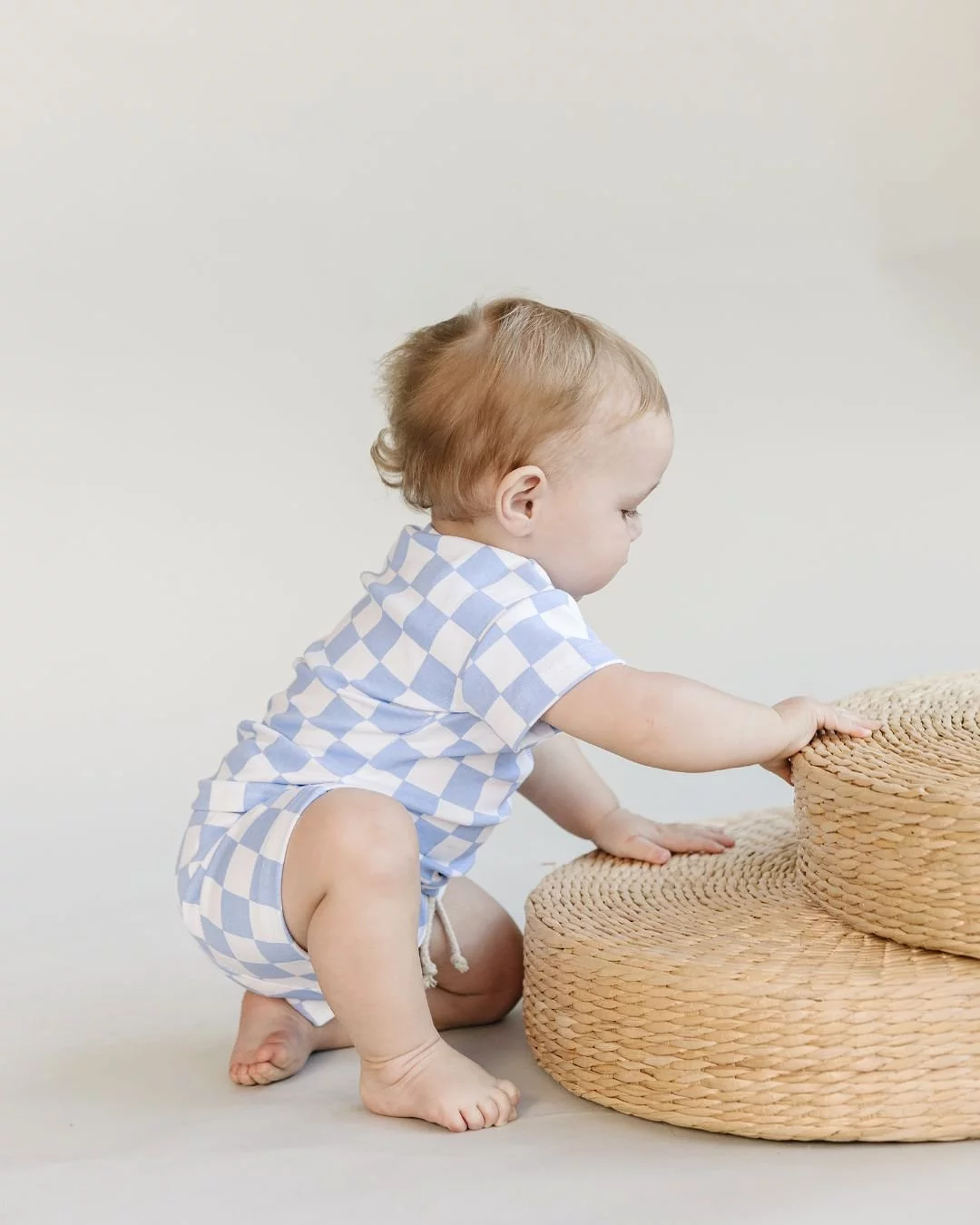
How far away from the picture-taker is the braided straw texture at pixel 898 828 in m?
1.22

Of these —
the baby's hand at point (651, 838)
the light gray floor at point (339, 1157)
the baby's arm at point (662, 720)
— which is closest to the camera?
the light gray floor at point (339, 1157)

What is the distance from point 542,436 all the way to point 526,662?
0.23 meters

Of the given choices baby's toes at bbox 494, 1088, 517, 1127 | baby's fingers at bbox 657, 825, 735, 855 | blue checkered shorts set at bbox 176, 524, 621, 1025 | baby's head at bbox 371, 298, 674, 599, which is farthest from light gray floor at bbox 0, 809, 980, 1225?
baby's head at bbox 371, 298, 674, 599

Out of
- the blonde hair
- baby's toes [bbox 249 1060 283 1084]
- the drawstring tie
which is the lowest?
baby's toes [bbox 249 1060 283 1084]

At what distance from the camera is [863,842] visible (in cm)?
130

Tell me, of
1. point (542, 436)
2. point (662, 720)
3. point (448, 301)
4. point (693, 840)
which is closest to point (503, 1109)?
point (662, 720)

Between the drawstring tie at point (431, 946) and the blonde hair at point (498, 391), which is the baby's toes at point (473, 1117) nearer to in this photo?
the drawstring tie at point (431, 946)

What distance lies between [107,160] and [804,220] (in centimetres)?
132

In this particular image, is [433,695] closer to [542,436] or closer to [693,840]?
[542,436]

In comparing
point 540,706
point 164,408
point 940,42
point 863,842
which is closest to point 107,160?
point 164,408

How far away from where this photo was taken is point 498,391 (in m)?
1.46

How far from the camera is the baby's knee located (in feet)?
4.28

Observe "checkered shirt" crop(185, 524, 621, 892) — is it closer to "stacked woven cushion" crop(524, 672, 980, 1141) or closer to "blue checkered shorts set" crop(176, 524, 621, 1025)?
"blue checkered shorts set" crop(176, 524, 621, 1025)

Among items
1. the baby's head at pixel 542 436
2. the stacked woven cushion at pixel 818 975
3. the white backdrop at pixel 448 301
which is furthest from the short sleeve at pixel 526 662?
the white backdrop at pixel 448 301
